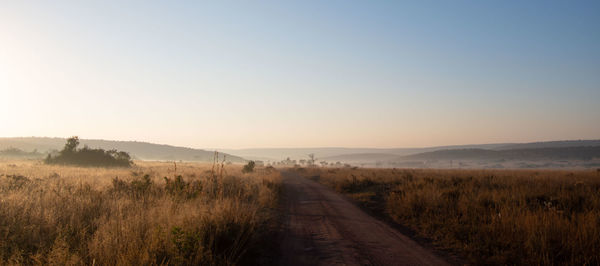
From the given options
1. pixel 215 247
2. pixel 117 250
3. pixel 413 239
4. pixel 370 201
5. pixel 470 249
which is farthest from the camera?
pixel 370 201

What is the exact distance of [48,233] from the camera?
560 centimetres

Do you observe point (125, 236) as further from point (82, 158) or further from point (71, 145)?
point (71, 145)

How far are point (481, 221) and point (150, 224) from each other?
8477mm

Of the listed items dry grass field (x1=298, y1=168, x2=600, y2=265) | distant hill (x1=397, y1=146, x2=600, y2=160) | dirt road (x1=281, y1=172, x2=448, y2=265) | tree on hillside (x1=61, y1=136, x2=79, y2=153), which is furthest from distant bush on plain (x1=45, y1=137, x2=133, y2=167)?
distant hill (x1=397, y1=146, x2=600, y2=160)

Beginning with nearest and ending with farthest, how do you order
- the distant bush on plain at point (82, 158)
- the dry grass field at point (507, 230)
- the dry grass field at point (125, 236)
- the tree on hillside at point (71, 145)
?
the dry grass field at point (125, 236) → the dry grass field at point (507, 230) → the distant bush on plain at point (82, 158) → the tree on hillside at point (71, 145)

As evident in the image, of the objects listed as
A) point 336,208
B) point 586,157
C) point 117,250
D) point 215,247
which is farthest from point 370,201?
point 586,157

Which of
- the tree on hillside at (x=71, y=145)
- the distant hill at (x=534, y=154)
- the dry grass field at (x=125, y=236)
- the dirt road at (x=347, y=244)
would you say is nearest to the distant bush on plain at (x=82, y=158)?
the tree on hillside at (x=71, y=145)

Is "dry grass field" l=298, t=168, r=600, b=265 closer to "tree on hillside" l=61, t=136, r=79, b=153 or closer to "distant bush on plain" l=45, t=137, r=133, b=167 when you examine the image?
"distant bush on plain" l=45, t=137, r=133, b=167

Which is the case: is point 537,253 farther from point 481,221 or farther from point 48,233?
point 48,233

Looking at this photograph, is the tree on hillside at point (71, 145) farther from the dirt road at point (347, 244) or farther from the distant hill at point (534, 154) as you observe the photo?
the distant hill at point (534, 154)

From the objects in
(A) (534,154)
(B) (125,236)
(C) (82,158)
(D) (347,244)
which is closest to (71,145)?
(C) (82,158)

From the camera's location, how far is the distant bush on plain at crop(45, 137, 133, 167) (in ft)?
140

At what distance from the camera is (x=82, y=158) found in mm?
44281

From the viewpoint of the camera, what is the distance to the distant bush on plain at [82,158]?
42641mm
